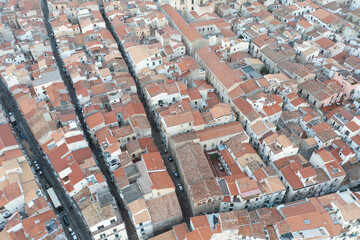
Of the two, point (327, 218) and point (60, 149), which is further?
point (60, 149)

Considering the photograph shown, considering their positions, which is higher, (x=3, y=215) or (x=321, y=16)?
(x=321, y=16)

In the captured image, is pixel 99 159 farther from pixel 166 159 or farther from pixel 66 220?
pixel 166 159

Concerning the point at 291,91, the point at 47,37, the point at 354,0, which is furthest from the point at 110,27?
the point at 354,0

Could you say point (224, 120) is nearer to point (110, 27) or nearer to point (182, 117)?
point (182, 117)

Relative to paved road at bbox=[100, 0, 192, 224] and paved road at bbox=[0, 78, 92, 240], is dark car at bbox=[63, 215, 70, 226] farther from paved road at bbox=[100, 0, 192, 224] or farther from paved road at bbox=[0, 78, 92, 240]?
paved road at bbox=[100, 0, 192, 224]

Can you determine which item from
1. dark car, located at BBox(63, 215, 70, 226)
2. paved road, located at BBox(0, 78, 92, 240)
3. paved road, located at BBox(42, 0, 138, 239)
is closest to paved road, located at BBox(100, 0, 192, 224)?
paved road, located at BBox(42, 0, 138, 239)

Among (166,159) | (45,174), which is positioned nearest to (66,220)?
(45,174)

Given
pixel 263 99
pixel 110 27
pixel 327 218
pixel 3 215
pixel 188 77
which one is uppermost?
pixel 110 27

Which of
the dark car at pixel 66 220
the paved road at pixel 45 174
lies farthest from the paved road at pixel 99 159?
the dark car at pixel 66 220

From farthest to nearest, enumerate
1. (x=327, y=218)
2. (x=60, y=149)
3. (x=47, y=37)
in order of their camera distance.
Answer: (x=47, y=37), (x=60, y=149), (x=327, y=218)
